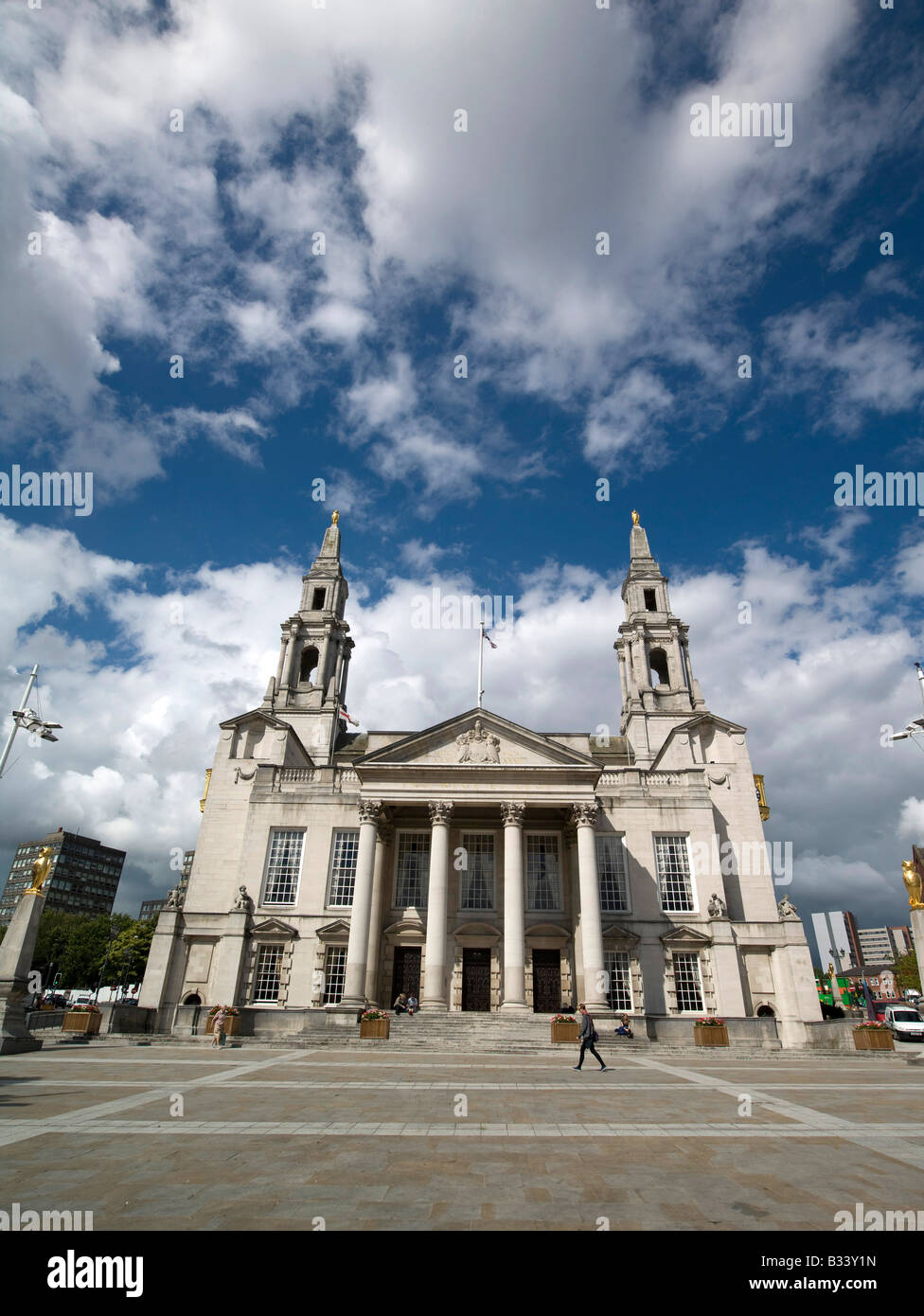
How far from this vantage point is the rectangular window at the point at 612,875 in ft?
114

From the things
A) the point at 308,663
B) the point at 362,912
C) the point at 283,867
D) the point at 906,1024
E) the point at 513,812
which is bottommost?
the point at 906,1024

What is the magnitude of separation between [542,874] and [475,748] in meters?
7.80

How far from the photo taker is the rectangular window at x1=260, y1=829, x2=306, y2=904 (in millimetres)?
35375

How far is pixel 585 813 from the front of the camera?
3322 centimetres

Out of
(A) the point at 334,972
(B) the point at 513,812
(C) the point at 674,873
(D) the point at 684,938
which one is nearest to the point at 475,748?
(B) the point at 513,812

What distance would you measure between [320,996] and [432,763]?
12.5 metres

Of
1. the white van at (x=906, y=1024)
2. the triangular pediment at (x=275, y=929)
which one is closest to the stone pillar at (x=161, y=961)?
the triangular pediment at (x=275, y=929)

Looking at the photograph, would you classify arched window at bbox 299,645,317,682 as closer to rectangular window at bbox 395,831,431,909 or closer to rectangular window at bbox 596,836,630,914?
rectangular window at bbox 395,831,431,909

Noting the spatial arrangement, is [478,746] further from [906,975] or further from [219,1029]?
[906,975]

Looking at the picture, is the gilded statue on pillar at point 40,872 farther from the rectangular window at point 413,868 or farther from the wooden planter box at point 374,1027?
the rectangular window at point 413,868

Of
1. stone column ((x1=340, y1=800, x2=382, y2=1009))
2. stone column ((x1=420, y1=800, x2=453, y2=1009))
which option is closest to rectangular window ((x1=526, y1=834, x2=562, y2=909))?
stone column ((x1=420, y1=800, x2=453, y2=1009))

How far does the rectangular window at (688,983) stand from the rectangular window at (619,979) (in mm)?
2344

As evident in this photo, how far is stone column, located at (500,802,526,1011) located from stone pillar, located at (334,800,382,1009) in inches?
252
